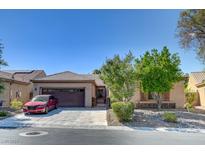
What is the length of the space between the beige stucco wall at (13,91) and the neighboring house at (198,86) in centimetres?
1900

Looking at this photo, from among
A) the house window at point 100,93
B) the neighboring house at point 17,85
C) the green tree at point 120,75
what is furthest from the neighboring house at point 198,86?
the neighboring house at point 17,85

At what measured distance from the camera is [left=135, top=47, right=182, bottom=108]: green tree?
1731 centimetres

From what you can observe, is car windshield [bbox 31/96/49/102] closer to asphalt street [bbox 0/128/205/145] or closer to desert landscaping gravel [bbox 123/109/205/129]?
desert landscaping gravel [bbox 123/109/205/129]

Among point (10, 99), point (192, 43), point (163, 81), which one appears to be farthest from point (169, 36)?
point (10, 99)

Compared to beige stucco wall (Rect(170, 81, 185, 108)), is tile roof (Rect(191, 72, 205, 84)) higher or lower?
higher

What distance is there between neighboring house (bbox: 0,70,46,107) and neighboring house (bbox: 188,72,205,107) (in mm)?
18962

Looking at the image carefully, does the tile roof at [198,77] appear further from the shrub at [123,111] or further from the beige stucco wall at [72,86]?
the shrub at [123,111]

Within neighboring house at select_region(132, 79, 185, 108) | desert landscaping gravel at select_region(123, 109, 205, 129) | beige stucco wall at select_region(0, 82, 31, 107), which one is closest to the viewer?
desert landscaping gravel at select_region(123, 109, 205, 129)

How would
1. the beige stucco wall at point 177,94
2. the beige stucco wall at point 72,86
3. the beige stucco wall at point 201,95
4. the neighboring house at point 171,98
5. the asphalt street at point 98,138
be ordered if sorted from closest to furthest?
the asphalt street at point 98,138 < the neighboring house at point 171,98 < the beige stucco wall at point 177,94 < the beige stucco wall at point 72,86 < the beige stucco wall at point 201,95

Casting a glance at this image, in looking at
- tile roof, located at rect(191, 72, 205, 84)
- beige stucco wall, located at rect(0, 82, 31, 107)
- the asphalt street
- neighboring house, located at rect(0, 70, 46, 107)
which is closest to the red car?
neighboring house, located at rect(0, 70, 46, 107)

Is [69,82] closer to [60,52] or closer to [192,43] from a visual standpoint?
[60,52]

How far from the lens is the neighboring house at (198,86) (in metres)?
27.9
